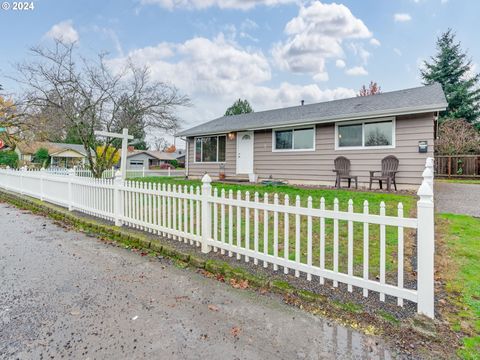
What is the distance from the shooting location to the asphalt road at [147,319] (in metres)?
2.04

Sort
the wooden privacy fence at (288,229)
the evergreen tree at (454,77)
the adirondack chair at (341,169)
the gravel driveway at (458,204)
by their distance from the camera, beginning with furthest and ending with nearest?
1. the evergreen tree at (454,77)
2. the adirondack chair at (341,169)
3. the gravel driveway at (458,204)
4. the wooden privacy fence at (288,229)

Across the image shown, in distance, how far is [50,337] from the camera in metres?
2.21

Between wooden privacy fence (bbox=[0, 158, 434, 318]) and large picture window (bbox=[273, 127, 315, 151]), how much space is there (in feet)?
19.4

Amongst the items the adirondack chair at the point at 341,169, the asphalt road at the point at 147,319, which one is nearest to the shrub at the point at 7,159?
the adirondack chair at the point at 341,169

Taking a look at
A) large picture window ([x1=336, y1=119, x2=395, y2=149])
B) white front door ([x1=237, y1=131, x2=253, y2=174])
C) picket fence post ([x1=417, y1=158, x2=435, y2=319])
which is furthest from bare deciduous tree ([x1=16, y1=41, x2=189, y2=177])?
picket fence post ([x1=417, y1=158, x2=435, y2=319])

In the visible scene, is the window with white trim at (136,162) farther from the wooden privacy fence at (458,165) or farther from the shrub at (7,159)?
the wooden privacy fence at (458,165)

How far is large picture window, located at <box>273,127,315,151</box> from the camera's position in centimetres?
1113

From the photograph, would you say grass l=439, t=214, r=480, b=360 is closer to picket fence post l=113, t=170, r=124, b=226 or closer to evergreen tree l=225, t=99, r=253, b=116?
picket fence post l=113, t=170, r=124, b=226

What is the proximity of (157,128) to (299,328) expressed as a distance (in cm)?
1226

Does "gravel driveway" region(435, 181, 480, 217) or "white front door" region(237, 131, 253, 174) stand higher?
"white front door" region(237, 131, 253, 174)

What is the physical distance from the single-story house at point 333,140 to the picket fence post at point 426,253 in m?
7.36

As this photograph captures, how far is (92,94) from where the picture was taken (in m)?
11.5

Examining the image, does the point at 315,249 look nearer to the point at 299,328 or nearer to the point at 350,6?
the point at 299,328

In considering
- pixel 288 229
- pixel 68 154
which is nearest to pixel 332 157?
pixel 288 229
